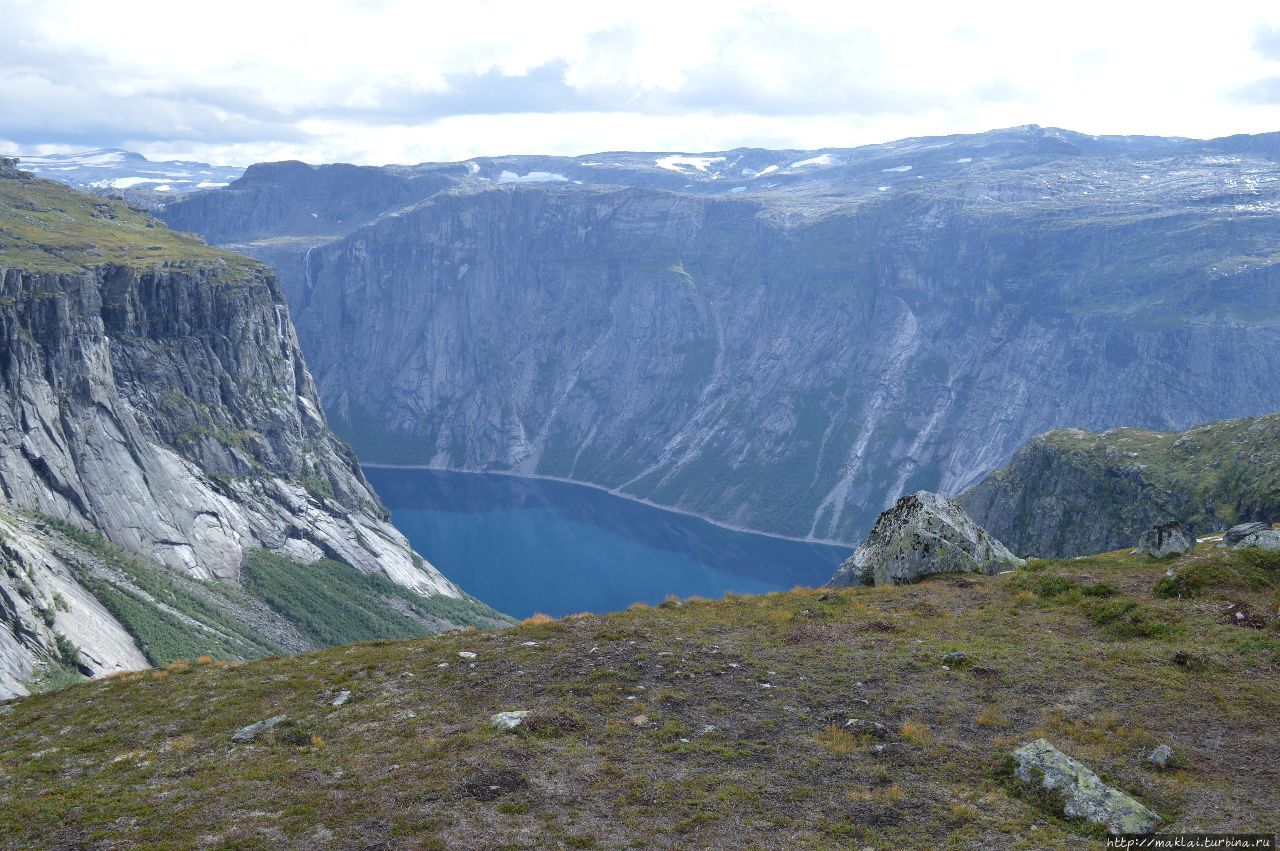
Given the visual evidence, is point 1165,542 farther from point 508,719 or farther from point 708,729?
point 508,719

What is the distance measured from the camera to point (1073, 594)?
4472 centimetres

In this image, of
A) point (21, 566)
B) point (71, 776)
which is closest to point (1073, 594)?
point (71, 776)

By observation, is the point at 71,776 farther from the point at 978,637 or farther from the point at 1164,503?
the point at 1164,503

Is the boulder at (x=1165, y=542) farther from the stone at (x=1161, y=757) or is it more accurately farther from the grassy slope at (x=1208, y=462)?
the grassy slope at (x=1208, y=462)

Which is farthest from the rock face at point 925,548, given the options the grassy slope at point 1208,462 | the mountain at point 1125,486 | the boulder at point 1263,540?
the grassy slope at point 1208,462

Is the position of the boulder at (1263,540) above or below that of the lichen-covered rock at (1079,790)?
above

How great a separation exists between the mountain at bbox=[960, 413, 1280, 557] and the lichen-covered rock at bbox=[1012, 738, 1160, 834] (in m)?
104

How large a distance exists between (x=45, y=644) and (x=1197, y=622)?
536 feet

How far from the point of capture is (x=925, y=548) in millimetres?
52969

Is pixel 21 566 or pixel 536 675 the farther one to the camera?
pixel 21 566

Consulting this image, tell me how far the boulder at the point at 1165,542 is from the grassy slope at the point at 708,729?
346 centimetres

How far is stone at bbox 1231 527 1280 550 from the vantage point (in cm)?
4543

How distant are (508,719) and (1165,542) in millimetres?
34534

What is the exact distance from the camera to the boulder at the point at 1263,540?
4547cm
